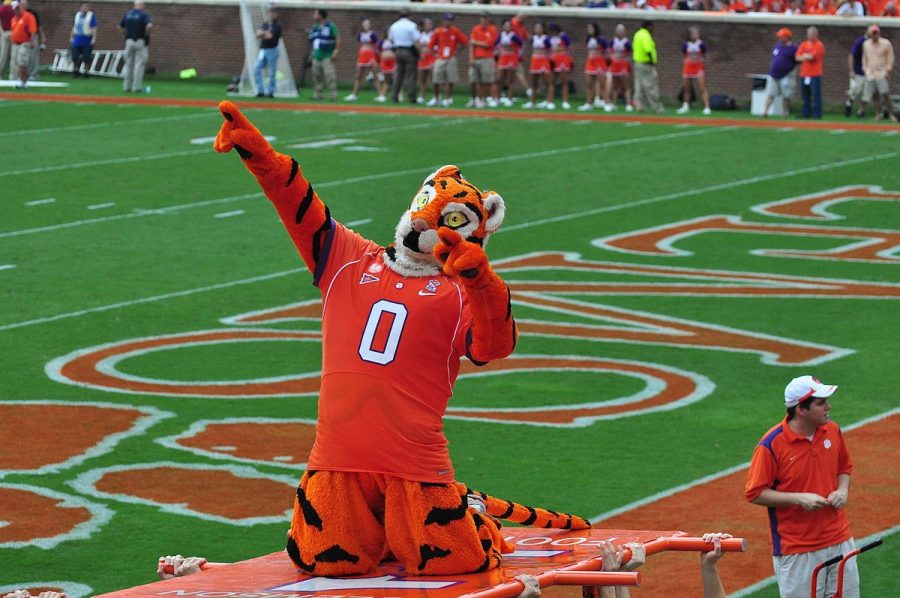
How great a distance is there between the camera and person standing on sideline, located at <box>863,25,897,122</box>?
31.9m

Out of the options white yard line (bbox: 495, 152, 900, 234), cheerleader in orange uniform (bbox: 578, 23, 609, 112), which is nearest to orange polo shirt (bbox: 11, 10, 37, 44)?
cheerleader in orange uniform (bbox: 578, 23, 609, 112)

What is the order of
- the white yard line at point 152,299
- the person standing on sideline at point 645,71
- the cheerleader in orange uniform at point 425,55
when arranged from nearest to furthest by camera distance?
the white yard line at point 152,299
the person standing on sideline at point 645,71
the cheerleader in orange uniform at point 425,55

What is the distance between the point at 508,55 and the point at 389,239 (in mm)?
15370

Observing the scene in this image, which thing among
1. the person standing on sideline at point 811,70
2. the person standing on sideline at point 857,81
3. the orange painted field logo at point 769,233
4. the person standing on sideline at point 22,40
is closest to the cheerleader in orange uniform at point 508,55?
the person standing on sideline at point 811,70

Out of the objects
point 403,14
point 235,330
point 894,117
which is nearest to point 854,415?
point 235,330

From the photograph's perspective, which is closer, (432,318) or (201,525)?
(432,318)

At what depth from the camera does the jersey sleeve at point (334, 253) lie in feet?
22.2

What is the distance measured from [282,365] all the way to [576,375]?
2595 mm

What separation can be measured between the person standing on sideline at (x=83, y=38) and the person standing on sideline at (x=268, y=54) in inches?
199

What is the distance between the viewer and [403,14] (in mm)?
35875

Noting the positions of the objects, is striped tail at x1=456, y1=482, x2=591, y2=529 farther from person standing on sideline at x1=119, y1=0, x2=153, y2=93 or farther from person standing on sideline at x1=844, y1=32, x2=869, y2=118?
person standing on sideline at x1=119, y1=0, x2=153, y2=93

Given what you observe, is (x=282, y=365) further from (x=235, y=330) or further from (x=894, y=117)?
(x=894, y=117)

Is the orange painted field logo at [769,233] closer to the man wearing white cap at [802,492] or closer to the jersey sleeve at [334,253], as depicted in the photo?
the man wearing white cap at [802,492]

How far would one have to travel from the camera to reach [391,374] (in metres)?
6.53
